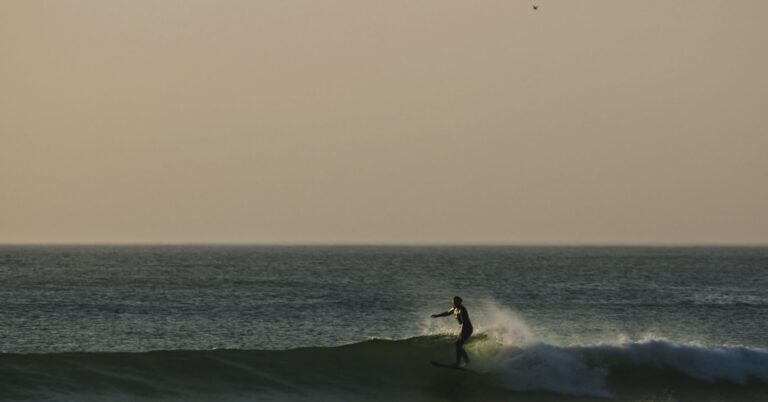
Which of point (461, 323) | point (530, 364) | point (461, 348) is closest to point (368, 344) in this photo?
point (461, 348)

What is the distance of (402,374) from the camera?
27453 mm

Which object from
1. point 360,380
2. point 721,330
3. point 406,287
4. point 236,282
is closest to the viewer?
point 360,380

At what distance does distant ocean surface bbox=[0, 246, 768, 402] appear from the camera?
25734 mm

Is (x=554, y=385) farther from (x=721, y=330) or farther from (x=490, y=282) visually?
(x=490, y=282)

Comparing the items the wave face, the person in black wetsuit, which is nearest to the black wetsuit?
the person in black wetsuit

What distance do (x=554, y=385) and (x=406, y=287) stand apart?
50.7 metres

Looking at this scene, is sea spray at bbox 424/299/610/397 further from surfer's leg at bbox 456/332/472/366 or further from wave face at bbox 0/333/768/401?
surfer's leg at bbox 456/332/472/366

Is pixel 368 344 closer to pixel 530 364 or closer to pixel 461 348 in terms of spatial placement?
pixel 461 348

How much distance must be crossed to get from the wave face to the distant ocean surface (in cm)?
4

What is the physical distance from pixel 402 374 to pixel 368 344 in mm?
2613

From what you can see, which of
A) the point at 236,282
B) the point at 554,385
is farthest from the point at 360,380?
the point at 236,282

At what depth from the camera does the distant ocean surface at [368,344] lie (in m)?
25.7

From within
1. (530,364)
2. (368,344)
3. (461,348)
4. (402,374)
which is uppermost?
(461,348)

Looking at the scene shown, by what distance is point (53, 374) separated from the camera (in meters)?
26.2
